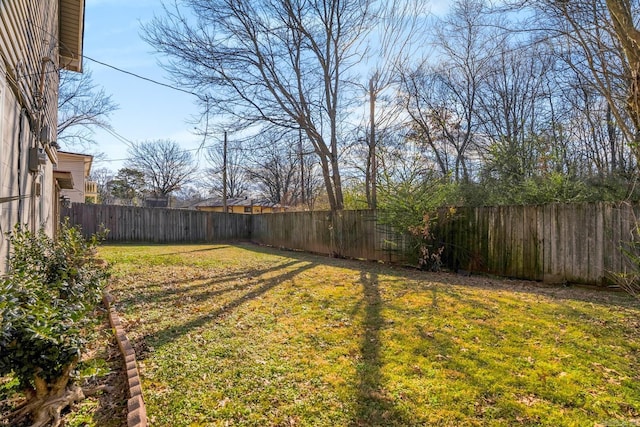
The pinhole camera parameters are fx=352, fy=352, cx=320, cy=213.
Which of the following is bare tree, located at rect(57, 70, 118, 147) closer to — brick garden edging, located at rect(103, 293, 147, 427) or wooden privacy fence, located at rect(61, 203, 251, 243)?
wooden privacy fence, located at rect(61, 203, 251, 243)

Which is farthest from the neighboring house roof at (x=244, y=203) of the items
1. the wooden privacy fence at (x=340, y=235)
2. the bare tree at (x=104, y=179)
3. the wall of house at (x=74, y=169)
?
the wooden privacy fence at (x=340, y=235)

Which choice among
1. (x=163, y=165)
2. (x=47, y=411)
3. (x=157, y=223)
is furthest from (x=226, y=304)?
(x=163, y=165)

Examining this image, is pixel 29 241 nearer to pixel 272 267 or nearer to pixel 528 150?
pixel 272 267

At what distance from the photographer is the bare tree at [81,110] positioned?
18734 millimetres

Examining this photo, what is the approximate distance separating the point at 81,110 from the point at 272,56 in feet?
46.4

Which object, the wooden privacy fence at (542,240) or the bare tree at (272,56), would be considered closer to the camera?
the wooden privacy fence at (542,240)

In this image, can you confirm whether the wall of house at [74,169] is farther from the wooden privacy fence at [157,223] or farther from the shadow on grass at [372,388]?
the shadow on grass at [372,388]

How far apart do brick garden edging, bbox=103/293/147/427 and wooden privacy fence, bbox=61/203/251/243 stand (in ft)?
35.0

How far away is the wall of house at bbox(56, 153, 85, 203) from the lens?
14.4m

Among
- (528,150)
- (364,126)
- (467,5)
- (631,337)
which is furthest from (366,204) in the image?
(631,337)

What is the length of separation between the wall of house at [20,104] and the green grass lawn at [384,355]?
5.31 feet

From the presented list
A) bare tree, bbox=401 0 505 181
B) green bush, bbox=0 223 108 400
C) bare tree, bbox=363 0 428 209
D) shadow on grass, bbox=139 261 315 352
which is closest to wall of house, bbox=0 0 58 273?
green bush, bbox=0 223 108 400

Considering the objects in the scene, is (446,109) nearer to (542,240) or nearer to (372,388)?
(542,240)

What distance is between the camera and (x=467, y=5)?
764 cm
